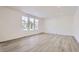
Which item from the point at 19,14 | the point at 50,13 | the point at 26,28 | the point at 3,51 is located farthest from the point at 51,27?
the point at 3,51

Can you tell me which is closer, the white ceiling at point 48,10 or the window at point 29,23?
the white ceiling at point 48,10

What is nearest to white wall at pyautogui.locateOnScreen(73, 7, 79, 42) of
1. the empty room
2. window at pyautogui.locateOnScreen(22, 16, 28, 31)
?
the empty room

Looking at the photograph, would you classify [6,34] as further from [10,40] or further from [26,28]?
[26,28]

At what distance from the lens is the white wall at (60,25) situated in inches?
98.3

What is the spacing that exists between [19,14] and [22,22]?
0.70ft

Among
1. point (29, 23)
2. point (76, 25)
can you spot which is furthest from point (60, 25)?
point (29, 23)

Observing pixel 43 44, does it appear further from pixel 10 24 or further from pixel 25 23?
pixel 10 24

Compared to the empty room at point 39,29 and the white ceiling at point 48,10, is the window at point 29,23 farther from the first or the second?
the white ceiling at point 48,10

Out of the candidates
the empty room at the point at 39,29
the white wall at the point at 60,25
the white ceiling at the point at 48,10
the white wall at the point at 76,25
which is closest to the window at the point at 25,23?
the empty room at the point at 39,29

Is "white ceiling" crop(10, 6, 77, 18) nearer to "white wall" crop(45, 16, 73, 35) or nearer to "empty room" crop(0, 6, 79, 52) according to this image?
"empty room" crop(0, 6, 79, 52)

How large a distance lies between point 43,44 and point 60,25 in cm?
61

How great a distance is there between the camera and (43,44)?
2.47m

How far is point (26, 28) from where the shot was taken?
259cm

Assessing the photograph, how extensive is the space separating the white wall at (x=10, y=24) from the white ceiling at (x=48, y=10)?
18 centimetres
